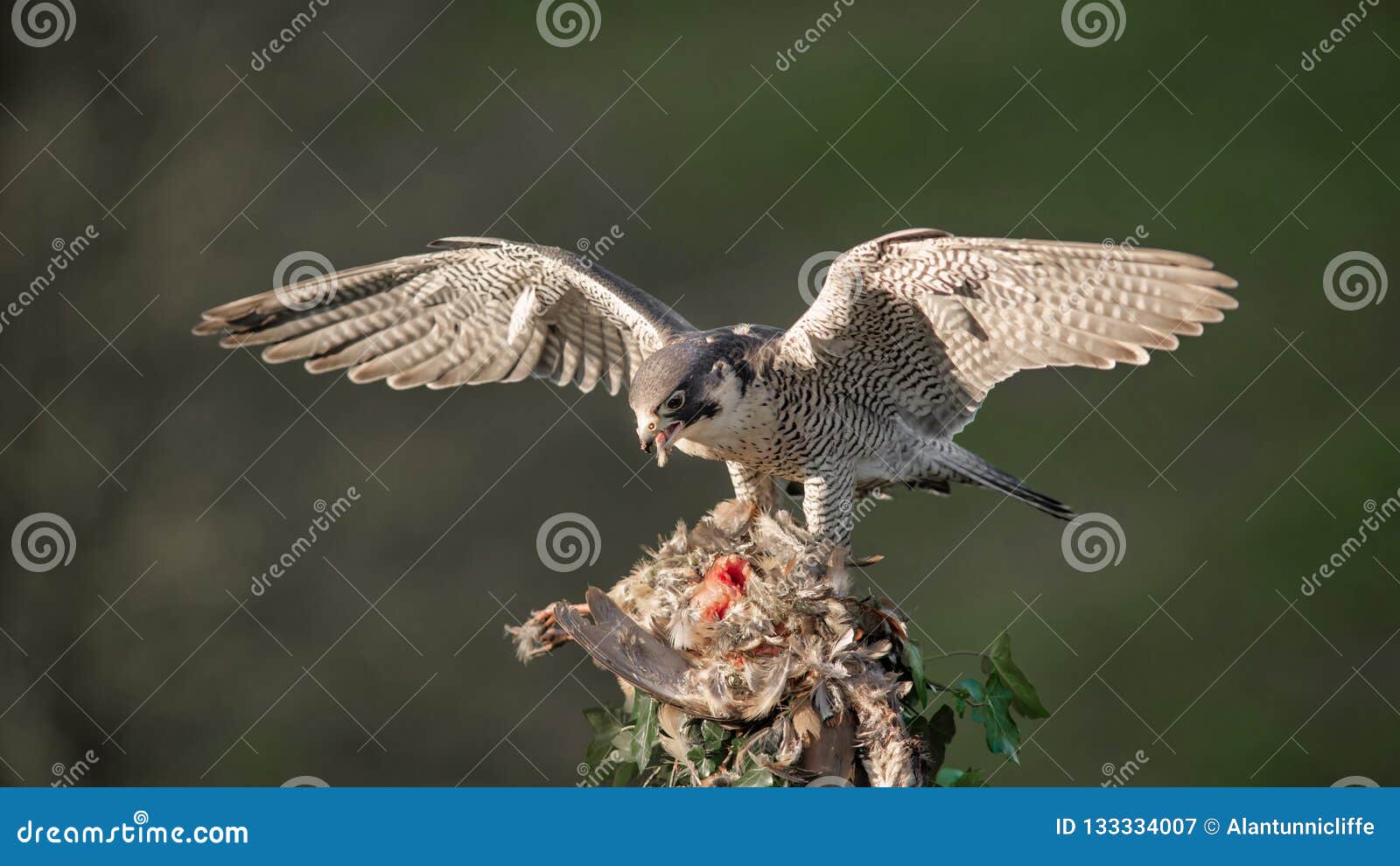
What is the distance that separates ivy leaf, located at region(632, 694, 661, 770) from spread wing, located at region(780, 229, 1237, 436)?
733 millimetres

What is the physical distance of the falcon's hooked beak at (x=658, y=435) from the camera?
2203 mm

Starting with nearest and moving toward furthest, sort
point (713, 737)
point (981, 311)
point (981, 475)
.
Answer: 1. point (713, 737)
2. point (981, 311)
3. point (981, 475)

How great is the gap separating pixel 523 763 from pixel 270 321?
2.45 m

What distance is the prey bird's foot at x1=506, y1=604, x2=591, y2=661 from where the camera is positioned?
7.18ft

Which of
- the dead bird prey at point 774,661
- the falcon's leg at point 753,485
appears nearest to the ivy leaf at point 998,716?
the dead bird prey at point 774,661

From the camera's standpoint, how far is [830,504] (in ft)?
8.29

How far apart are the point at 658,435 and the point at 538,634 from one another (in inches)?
15.8

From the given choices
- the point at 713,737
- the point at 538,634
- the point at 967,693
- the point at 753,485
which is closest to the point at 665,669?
the point at 713,737

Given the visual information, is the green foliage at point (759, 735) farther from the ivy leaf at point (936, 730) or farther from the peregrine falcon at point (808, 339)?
the peregrine falcon at point (808, 339)

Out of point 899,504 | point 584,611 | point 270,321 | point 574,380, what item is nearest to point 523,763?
point 899,504

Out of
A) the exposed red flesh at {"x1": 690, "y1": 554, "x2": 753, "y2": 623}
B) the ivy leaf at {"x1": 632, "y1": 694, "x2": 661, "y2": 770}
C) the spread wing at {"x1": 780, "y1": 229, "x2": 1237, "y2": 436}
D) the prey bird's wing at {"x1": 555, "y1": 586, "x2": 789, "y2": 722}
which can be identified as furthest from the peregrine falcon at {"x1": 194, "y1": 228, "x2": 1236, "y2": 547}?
the ivy leaf at {"x1": 632, "y1": 694, "x2": 661, "y2": 770}

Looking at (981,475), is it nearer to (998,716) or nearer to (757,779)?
(998,716)

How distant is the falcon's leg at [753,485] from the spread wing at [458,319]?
0.32 metres

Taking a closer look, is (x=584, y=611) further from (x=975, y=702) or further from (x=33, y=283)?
(x=33, y=283)
